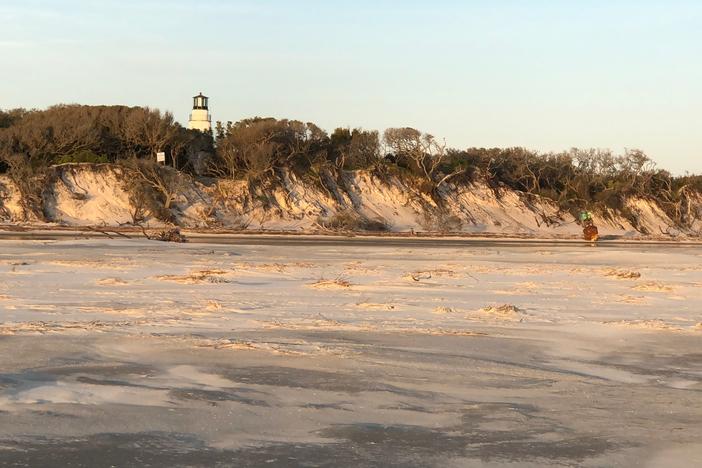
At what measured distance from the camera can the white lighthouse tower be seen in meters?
61.9

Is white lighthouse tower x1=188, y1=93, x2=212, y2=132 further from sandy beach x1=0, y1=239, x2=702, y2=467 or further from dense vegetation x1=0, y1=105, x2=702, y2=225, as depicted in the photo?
sandy beach x1=0, y1=239, x2=702, y2=467

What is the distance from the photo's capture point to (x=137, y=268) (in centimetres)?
1898

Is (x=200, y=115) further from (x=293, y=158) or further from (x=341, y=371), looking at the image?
(x=341, y=371)

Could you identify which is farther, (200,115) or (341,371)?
(200,115)

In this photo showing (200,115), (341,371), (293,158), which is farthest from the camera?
(200,115)

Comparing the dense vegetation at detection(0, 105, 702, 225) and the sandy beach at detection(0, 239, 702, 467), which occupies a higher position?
the dense vegetation at detection(0, 105, 702, 225)

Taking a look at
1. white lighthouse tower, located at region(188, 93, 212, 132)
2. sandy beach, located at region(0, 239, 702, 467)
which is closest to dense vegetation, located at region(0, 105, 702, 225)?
white lighthouse tower, located at region(188, 93, 212, 132)

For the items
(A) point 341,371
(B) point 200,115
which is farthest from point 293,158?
(A) point 341,371

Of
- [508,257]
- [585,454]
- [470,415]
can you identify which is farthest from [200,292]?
[508,257]

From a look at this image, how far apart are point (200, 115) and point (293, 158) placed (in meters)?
14.2

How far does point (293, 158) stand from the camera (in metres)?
50.9

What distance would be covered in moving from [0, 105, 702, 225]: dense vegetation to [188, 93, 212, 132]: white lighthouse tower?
7125mm

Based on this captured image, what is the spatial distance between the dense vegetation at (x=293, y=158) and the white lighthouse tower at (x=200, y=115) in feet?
23.4

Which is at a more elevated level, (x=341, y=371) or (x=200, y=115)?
(x=200, y=115)
